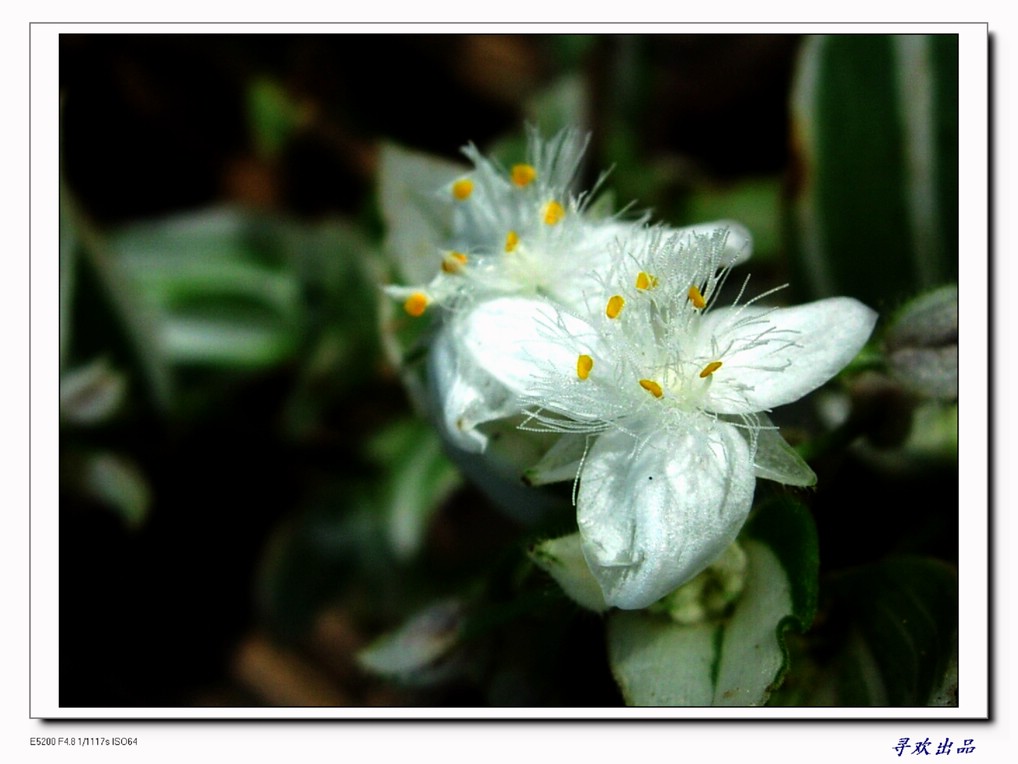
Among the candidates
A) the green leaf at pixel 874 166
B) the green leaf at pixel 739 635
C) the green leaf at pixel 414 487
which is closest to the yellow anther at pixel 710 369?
the green leaf at pixel 739 635

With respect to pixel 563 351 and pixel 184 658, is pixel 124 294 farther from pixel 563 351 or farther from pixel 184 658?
pixel 563 351

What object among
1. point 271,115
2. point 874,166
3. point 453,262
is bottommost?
point 453,262

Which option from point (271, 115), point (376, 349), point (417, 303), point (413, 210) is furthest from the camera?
point (271, 115)

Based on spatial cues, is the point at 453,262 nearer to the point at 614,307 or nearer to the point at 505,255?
the point at 505,255

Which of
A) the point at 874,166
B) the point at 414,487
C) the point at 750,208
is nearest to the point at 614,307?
the point at 874,166

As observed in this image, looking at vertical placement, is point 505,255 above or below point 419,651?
above

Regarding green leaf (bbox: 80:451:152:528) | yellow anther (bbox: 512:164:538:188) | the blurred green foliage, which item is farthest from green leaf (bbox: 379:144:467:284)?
green leaf (bbox: 80:451:152:528)

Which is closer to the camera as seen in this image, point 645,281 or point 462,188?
point 645,281
